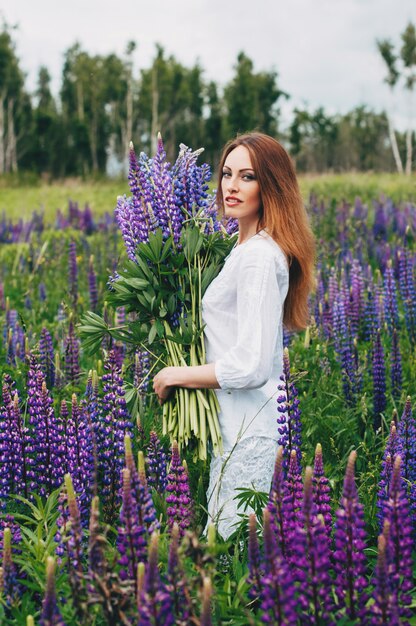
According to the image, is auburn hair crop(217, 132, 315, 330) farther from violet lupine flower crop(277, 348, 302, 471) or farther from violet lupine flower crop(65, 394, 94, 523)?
violet lupine flower crop(65, 394, 94, 523)

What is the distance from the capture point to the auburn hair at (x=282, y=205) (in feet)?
10.1

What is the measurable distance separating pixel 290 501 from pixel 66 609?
2.76 feet

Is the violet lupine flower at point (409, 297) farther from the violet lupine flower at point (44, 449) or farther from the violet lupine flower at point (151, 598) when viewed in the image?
the violet lupine flower at point (151, 598)

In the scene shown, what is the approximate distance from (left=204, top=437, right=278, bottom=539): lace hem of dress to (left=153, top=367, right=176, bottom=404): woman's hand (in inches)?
15.1

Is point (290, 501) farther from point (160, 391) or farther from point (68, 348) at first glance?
point (68, 348)

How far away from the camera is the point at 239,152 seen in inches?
124

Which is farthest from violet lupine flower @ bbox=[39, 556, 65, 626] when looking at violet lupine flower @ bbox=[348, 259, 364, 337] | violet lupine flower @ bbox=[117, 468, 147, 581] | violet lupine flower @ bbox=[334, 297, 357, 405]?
violet lupine flower @ bbox=[348, 259, 364, 337]

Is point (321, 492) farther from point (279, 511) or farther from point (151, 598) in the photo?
point (151, 598)

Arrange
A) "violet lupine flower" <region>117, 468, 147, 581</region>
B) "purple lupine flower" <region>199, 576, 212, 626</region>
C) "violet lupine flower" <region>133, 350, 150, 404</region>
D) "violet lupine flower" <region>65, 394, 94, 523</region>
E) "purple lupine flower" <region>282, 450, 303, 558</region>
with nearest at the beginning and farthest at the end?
1. "purple lupine flower" <region>199, 576, 212, 626</region>
2. "violet lupine flower" <region>117, 468, 147, 581</region>
3. "purple lupine flower" <region>282, 450, 303, 558</region>
4. "violet lupine flower" <region>65, 394, 94, 523</region>
5. "violet lupine flower" <region>133, 350, 150, 404</region>

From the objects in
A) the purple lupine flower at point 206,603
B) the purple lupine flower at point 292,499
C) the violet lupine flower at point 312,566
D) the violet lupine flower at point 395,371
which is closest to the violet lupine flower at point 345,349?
the violet lupine flower at point 395,371

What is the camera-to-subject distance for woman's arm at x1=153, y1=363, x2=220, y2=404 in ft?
9.22

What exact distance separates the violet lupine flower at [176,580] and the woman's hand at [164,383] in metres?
1.07

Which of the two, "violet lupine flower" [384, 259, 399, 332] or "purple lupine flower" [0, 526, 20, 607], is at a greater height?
"violet lupine flower" [384, 259, 399, 332]

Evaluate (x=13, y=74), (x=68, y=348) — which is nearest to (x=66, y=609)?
(x=68, y=348)
